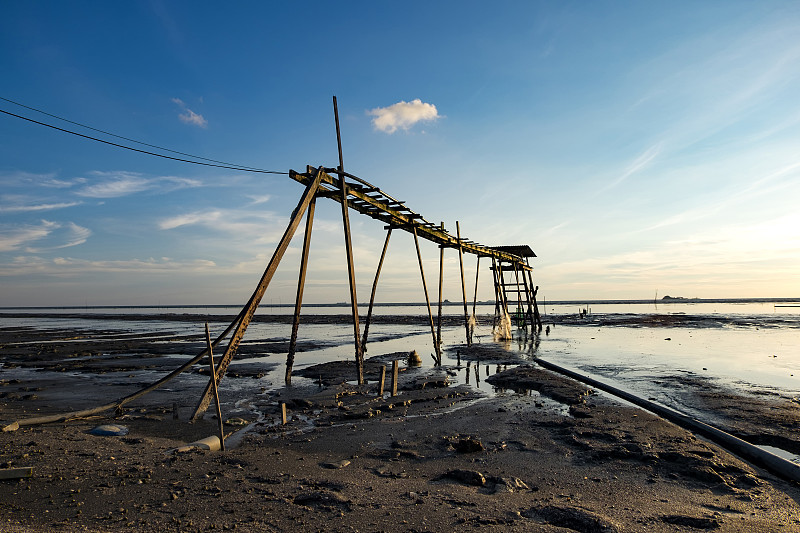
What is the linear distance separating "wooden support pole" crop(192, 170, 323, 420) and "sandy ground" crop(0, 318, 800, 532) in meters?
0.73

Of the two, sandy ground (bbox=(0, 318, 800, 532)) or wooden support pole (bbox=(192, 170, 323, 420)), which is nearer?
sandy ground (bbox=(0, 318, 800, 532))

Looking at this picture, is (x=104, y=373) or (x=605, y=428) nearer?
(x=605, y=428)

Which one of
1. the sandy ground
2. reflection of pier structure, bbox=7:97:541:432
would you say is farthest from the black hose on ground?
reflection of pier structure, bbox=7:97:541:432

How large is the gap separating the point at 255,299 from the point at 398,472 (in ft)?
17.1

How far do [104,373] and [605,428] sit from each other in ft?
64.6

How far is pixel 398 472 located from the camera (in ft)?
22.1

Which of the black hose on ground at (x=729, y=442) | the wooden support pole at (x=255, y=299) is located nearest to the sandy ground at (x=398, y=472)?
the black hose on ground at (x=729, y=442)

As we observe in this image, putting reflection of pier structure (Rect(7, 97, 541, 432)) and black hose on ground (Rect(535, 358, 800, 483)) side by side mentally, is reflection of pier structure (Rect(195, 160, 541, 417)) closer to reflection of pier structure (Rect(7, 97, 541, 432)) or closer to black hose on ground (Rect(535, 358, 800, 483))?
reflection of pier structure (Rect(7, 97, 541, 432))

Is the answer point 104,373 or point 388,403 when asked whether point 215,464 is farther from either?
point 104,373

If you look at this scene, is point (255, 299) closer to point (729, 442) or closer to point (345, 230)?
point (345, 230)

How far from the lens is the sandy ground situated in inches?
197

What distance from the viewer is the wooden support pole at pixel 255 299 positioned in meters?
9.52

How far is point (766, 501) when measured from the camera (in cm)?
567

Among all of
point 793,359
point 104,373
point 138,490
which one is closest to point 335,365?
point 104,373
